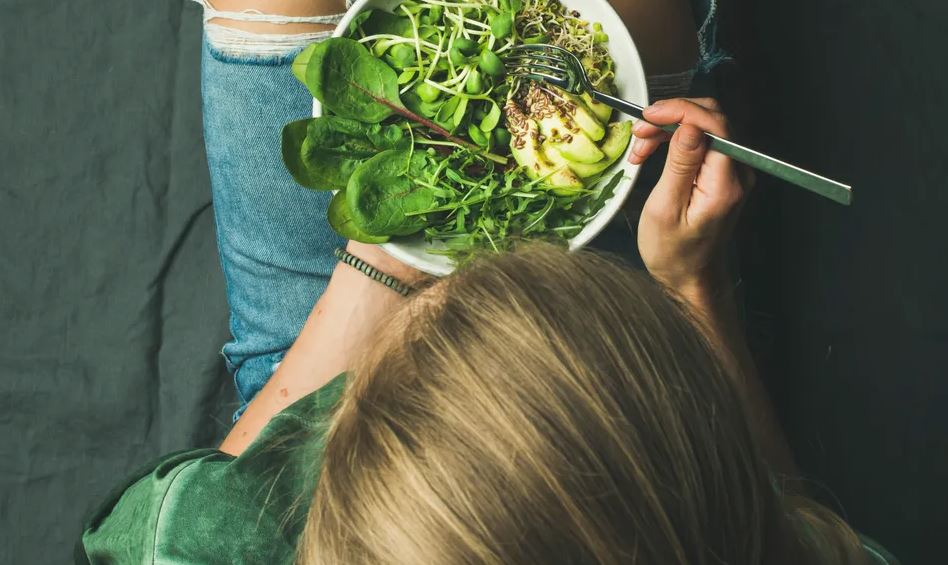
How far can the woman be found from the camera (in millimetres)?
377

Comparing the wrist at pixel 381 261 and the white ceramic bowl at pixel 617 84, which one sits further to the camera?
the wrist at pixel 381 261

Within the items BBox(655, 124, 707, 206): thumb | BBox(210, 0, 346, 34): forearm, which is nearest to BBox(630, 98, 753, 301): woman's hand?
BBox(655, 124, 707, 206): thumb

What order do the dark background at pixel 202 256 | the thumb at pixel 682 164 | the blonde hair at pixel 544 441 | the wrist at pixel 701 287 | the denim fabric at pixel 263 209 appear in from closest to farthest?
1. the blonde hair at pixel 544 441
2. the thumb at pixel 682 164
3. the wrist at pixel 701 287
4. the denim fabric at pixel 263 209
5. the dark background at pixel 202 256

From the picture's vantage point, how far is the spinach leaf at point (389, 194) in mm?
532

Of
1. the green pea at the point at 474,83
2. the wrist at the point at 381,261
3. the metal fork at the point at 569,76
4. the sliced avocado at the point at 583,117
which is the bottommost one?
the wrist at the point at 381,261

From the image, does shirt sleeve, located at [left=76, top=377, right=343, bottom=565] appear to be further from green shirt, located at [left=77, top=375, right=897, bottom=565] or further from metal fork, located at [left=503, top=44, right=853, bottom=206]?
metal fork, located at [left=503, top=44, right=853, bottom=206]

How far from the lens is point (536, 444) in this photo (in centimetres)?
38

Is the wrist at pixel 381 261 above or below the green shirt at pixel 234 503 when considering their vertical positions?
above

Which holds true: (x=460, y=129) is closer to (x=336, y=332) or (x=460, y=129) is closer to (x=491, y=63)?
(x=491, y=63)

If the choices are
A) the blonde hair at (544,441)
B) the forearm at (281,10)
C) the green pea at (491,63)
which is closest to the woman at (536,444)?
the blonde hair at (544,441)

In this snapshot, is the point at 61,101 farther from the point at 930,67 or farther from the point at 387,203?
the point at 930,67

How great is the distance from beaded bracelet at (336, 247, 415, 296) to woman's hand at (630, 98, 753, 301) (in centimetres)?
21

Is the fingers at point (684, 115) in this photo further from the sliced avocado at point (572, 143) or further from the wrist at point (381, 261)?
the wrist at point (381, 261)

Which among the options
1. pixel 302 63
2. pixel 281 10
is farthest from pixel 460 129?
pixel 281 10
